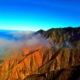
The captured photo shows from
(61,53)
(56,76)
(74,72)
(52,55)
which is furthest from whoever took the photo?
(52,55)

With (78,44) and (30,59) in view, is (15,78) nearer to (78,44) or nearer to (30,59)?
(30,59)

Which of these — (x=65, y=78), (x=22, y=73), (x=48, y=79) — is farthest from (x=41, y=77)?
(x=22, y=73)

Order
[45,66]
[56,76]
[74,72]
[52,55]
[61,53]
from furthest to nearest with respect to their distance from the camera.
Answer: [52,55], [61,53], [45,66], [56,76], [74,72]

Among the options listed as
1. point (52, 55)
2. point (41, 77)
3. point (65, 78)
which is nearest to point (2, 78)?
point (52, 55)

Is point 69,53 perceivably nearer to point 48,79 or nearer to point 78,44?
point 78,44

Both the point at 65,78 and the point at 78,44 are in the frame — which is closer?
the point at 65,78

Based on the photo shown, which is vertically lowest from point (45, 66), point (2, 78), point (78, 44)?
point (2, 78)

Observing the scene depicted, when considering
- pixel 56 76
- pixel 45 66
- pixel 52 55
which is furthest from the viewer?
pixel 52 55

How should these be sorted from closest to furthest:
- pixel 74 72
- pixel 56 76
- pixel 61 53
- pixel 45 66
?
1. pixel 74 72
2. pixel 56 76
3. pixel 45 66
4. pixel 61 53

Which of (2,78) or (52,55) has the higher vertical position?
(52,55)
